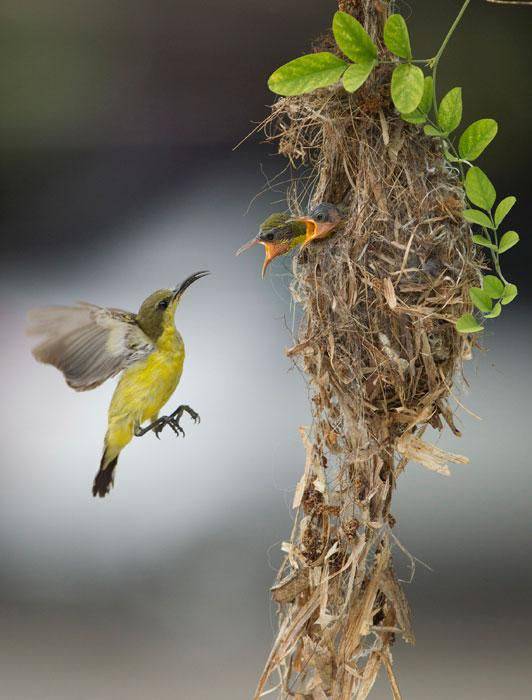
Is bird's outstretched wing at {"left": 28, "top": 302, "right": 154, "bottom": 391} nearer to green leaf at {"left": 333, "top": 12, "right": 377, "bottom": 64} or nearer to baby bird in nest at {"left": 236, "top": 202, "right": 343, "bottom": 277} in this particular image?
baby bird in nest at {"left": 236, "top": 202, "right": 343, "bottom": 277}

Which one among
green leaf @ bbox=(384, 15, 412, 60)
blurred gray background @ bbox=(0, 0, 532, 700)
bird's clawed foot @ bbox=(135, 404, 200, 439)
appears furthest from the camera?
blurred gray background @ bbox=(0, 0, 532, 700)

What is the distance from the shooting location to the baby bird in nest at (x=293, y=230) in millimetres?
1104

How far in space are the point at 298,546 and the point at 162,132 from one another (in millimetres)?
1203

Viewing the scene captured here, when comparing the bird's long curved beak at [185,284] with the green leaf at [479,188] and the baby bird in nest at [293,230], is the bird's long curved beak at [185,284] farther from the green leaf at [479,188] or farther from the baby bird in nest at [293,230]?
the green leaf at [479,188]

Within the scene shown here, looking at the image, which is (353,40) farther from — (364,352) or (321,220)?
(364,352)

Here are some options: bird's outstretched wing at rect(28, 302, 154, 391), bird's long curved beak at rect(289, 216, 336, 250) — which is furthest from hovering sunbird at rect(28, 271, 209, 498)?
bird's long curved beak at rect(289, 216, 336, 250)

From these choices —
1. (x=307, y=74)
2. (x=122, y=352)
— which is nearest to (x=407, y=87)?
(x=307, y=74)

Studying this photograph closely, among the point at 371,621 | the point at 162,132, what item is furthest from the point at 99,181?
the point at 371,621

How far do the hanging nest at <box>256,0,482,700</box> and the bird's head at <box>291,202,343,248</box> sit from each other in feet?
0.04

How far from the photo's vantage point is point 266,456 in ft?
6.85

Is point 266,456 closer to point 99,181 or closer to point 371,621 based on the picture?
point 99,181

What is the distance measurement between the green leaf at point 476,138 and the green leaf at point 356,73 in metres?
0.15

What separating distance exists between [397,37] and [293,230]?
275 millimetres

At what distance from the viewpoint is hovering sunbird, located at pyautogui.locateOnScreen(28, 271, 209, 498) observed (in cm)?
114
